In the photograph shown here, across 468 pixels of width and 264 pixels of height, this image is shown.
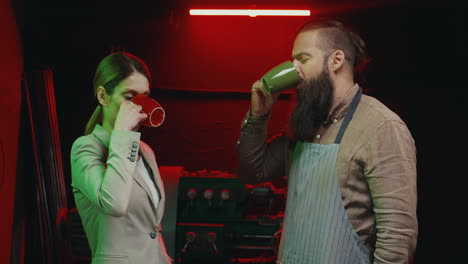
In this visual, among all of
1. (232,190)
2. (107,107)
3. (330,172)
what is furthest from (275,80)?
(232,190)

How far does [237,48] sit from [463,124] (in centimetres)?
175

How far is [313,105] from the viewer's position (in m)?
1.87

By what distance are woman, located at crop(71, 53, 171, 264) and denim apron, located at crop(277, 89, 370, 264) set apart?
0.53 meters

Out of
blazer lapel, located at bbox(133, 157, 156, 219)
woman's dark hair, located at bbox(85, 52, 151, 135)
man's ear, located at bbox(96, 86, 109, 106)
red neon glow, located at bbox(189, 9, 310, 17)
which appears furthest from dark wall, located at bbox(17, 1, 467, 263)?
blazer lapel, located at bbox(133, 157, 156, 219)

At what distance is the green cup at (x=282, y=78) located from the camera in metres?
1.83

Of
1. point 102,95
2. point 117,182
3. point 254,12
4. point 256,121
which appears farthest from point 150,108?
point 254,12

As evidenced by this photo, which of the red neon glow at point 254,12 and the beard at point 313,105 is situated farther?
the red neon glow at point 254,12

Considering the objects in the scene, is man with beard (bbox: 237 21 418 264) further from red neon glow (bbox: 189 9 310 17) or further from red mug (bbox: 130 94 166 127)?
red neon glow (bbox: 189 9 310 17)

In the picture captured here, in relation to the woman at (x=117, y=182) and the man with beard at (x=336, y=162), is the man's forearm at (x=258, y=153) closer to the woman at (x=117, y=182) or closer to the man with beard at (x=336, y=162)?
the man with beard at (x=336, y=162)

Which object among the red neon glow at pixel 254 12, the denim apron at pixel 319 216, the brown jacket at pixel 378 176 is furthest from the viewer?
the red neon glow at pixel 254 12

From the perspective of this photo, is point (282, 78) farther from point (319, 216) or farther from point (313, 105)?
point (319, 216)

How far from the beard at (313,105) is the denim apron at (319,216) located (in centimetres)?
7

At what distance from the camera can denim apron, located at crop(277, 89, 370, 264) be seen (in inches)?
66.6

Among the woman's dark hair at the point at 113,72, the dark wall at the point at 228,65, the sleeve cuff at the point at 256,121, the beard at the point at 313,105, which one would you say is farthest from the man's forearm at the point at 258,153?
the dark wall at the point at 228,65
